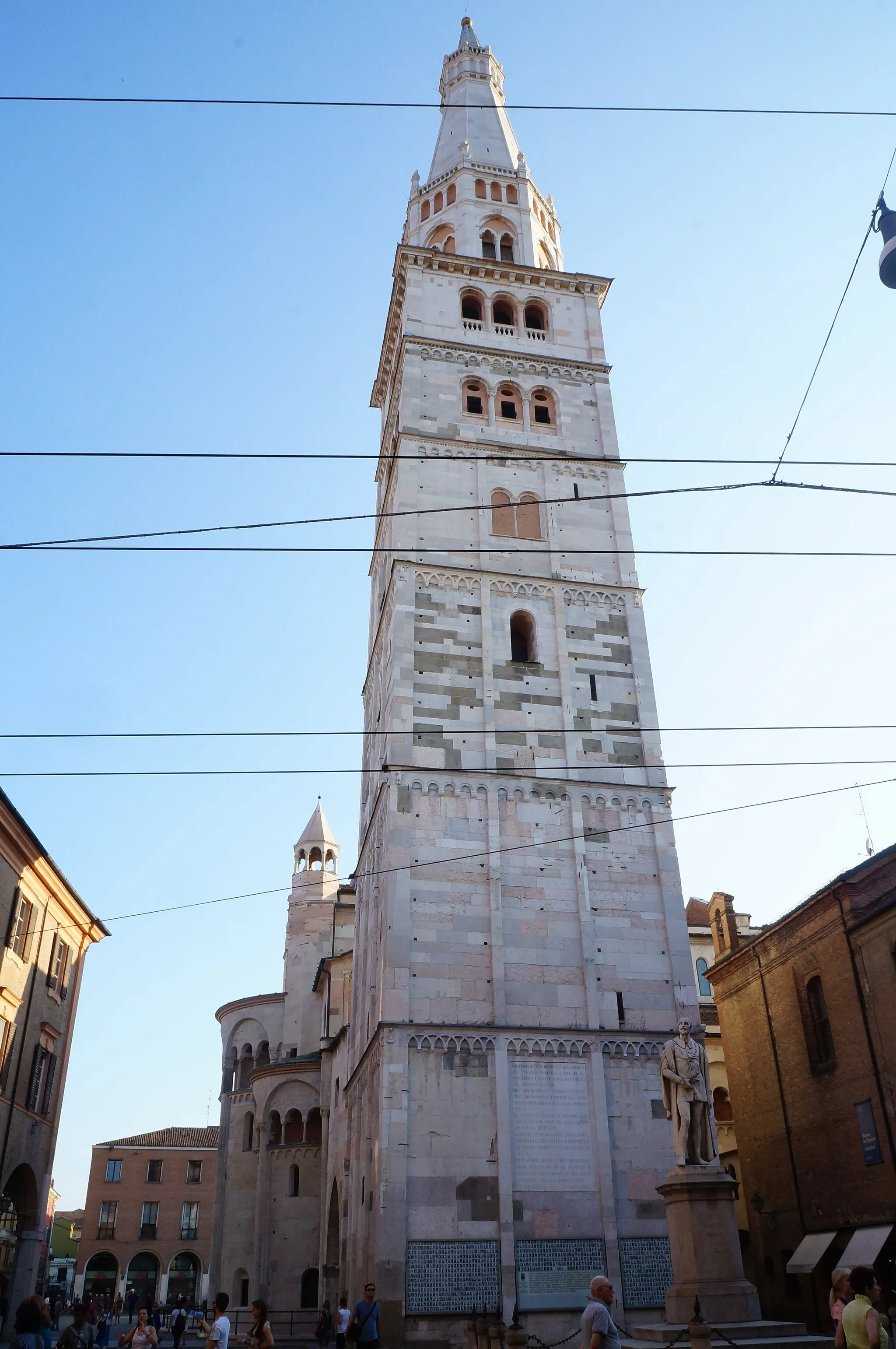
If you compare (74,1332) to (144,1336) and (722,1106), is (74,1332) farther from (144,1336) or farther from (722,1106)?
(722,1106)

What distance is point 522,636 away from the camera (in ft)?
87.3

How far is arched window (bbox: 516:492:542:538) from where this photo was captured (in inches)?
1089

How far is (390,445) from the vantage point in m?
32.1

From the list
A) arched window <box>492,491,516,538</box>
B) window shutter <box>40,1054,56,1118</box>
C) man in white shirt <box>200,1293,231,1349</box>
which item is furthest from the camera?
arched window <box>492,491,516,538</box>

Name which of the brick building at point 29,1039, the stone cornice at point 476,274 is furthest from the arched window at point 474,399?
the brick building at point 29,1039

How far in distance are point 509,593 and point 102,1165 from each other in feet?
180

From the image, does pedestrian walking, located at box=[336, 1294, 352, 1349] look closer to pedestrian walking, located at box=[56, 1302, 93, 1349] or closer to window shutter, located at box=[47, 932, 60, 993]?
pedestrian walking, located at box=[56, 1302, 93, 1349]

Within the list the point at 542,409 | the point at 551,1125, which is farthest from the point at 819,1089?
the point at 542,409

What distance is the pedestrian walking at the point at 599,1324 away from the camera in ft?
31.8

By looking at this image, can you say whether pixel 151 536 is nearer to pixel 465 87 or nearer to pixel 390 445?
pixel 390 445

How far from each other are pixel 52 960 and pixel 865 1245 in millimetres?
20055

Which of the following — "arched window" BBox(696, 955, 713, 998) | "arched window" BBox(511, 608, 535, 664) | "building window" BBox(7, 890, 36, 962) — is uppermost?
"arched window" BBox(511, 608, 535, 664)

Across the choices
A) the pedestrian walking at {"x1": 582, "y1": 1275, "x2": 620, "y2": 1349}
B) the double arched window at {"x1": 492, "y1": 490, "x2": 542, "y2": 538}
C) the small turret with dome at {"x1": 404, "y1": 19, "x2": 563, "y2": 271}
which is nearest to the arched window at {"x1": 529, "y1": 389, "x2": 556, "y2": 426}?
the double arched window at {"x1": 492, "y1": 490, "x2": 542, "y2": 538}

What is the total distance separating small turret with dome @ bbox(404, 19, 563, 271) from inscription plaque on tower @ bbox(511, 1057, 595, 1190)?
958 inches
